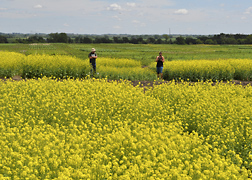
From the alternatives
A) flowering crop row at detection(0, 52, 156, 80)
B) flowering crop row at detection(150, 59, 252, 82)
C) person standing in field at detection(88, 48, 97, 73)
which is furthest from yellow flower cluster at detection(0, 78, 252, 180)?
flowering crop row at detection(0, 52, 156, 80)

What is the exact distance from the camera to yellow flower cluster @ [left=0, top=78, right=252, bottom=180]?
464cm

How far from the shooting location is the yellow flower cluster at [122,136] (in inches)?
183

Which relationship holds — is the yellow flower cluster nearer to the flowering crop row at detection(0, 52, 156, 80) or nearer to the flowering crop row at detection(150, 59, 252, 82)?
the flowering crop row at detection(150, 59, 252, 82)

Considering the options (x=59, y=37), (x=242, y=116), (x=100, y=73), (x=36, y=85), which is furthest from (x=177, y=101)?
(x=59, y=37)

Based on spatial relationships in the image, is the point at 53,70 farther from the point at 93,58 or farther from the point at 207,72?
the point at 207,72

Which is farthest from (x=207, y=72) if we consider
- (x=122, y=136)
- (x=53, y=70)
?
(x=122, y=136)

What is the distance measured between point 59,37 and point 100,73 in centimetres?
12252

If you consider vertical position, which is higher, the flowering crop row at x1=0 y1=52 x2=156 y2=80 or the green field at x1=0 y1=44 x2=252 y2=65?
the green field at x1=0 y1=44 x2=252 y2=65

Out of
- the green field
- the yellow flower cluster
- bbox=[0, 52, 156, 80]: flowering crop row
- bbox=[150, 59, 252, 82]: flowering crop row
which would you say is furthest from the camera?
the green field

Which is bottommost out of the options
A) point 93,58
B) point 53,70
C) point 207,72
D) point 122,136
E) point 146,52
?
point 122,136

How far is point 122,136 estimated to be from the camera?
5.86 m

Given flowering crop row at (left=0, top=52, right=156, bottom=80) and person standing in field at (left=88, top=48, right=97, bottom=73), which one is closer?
person standing in field at (left=88, top=48, right=97, bottom=73)

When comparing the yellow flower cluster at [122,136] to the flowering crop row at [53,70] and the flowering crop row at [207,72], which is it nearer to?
the flowering crop row at [207,72]

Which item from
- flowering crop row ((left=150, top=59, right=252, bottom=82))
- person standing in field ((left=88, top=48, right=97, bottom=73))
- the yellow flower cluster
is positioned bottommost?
the yellow flower cluster
